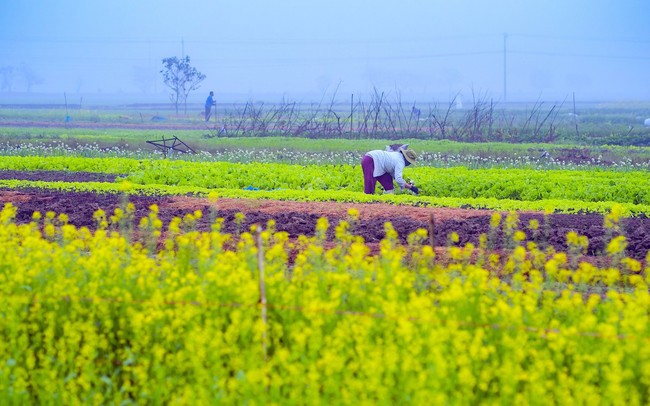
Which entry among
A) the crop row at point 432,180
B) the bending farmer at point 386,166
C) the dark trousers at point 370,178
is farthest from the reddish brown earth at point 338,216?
the crop row at point 432,180

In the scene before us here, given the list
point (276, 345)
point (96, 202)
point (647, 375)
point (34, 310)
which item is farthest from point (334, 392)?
point (96, 202)

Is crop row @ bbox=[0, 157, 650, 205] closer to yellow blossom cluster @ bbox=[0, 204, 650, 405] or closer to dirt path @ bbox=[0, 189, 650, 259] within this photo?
dirt path @ bbox=[0, 189, 650, 259]

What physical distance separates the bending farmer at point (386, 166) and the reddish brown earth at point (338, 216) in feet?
4.40

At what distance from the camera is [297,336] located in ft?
20.3

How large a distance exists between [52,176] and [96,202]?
580 cm

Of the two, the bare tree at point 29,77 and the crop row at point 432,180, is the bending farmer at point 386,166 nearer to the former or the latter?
the crop row at point 432,180

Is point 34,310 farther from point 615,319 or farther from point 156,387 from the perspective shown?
point 615,319

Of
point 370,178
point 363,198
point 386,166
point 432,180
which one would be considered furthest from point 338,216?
point 432,180

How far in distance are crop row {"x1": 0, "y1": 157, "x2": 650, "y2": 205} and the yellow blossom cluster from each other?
1018cm

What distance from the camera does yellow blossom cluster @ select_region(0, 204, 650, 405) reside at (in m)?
6.03

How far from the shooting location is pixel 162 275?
310 inches

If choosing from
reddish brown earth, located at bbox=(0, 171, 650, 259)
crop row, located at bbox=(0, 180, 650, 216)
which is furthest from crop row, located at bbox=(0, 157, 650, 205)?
reddish brown earth, located at bbox=(0, 171, 650, 259)

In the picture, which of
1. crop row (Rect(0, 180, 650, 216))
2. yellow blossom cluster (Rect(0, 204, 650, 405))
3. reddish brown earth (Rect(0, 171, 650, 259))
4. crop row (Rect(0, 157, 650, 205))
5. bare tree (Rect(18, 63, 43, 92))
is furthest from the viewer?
bare tree (Rect(18, 63, 43, 92))

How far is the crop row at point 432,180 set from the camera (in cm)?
1773
